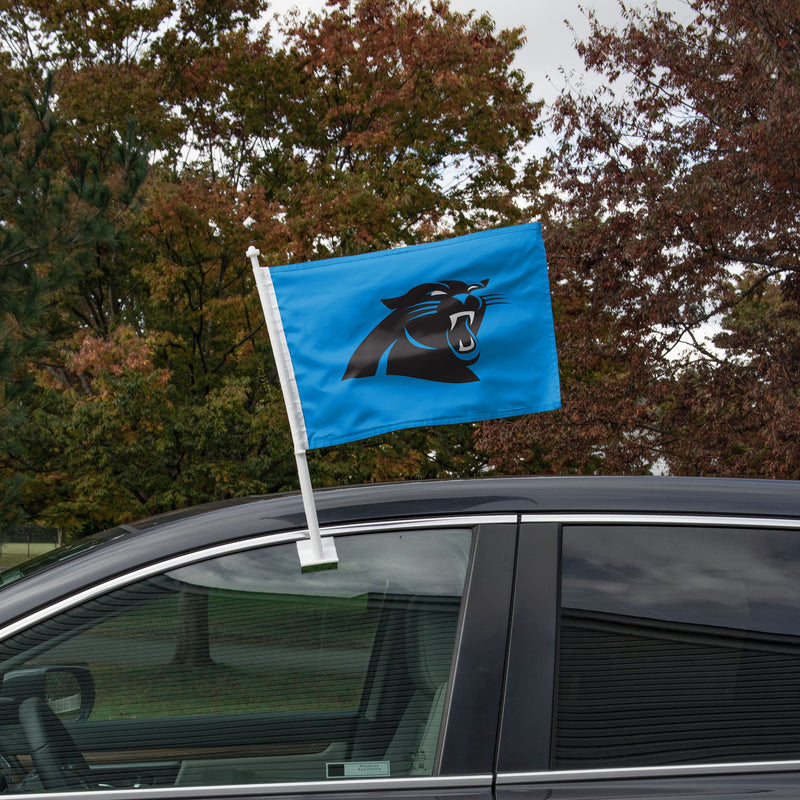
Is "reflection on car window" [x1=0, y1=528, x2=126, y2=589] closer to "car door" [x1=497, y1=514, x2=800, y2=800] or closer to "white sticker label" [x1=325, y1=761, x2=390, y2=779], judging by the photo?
"white sticker label" [x1=325, y1=761, x2=390, y2=779]

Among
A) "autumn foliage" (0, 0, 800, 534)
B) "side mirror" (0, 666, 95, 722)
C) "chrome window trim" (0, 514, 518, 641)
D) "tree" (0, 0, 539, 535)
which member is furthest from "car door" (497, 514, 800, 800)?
"tree" (0, 0, 539, 535)

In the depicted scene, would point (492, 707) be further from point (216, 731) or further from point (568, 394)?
point (568, 394)

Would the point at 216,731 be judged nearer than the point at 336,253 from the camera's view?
Yes

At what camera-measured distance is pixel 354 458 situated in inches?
519

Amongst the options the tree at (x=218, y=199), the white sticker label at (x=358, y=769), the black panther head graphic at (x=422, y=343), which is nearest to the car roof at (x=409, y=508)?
the black panther head graphic at (x=422, y=343)

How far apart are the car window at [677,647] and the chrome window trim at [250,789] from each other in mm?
293

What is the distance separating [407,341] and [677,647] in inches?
36.8

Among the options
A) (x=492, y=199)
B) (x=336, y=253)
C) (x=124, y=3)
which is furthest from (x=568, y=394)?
(x=124, y=3)

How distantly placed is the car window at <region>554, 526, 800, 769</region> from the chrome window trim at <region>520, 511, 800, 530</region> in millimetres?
16

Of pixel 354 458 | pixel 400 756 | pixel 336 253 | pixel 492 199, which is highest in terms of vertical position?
pixel 492 199

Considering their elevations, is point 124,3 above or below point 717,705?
above

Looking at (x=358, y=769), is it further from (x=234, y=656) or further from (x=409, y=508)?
(x=409, y=508)

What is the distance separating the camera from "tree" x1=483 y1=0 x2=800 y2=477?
34.5ft

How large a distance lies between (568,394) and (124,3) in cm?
1125
